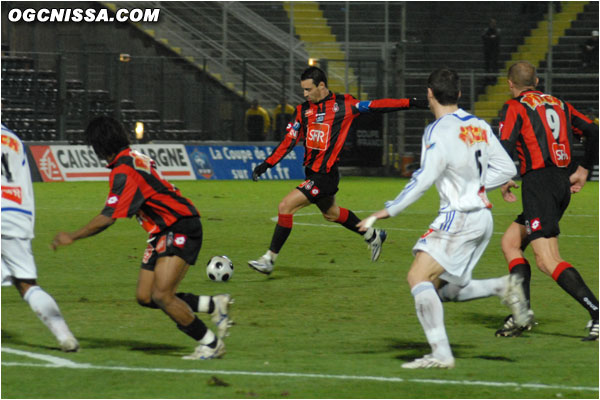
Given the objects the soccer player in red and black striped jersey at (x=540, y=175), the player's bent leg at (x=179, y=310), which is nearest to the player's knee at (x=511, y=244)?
the soccer player in red and black striped jersey at (x=540, y=175)

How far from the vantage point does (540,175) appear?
841 cm

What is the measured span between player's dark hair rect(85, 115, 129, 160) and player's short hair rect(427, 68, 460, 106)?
82.2 inches

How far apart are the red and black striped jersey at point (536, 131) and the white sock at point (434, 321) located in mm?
1816

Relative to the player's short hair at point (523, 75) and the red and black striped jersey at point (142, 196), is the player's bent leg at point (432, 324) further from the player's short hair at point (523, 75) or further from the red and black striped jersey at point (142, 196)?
the player's short hair at point (523, 75)

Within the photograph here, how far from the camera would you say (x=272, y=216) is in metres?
19.1

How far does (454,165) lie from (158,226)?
80.4 inches

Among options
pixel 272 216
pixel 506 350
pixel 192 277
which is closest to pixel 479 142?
pixel 506 350

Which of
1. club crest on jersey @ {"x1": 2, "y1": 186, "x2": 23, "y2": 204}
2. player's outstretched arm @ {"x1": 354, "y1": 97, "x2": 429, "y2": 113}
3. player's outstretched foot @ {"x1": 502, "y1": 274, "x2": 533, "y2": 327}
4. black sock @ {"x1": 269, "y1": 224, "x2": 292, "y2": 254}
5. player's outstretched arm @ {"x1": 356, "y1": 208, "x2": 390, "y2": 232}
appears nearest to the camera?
player's outstretched arm @ {"x1": 356, "y1": 208, "x2": 390, "y2": 232}

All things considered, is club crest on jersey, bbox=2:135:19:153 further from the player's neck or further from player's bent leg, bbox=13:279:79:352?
the player's neck

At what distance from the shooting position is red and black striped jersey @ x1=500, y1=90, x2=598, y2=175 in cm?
839

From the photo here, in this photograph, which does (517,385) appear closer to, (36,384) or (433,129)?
(433,129)

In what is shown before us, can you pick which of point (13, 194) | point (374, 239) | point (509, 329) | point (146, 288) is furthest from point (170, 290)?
point (374, 239)

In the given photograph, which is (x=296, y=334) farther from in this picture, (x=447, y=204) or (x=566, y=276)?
(x=566, y=276)

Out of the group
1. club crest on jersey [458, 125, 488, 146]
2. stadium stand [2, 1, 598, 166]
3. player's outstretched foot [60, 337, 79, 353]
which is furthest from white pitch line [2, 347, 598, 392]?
stadium stand [2, 1, 598, 166]
